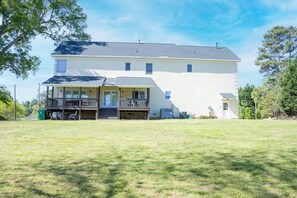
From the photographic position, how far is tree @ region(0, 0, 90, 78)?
1703 centimetres

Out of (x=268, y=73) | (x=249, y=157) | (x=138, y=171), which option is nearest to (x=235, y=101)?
(x=268, y=73)

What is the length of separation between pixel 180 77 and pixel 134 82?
533cm

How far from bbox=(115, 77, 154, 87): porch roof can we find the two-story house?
9 centimetres

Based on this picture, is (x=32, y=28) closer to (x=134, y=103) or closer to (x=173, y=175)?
(x=134, y=103)

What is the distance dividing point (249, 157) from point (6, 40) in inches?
813

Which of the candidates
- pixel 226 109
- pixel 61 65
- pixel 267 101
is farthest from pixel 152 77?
pixel 267 101

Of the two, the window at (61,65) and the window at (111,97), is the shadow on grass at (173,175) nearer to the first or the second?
the window at (111,97)

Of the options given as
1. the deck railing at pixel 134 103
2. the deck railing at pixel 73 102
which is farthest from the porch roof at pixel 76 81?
the deck railing at pixel 134 103

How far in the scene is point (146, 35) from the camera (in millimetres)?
31219

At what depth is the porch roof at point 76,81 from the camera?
22.7 m

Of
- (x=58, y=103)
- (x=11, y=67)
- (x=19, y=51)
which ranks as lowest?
(x=58, y=103)

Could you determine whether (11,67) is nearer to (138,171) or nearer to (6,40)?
(6,40)

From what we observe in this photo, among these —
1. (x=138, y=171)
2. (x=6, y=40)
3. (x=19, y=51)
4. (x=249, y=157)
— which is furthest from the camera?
(x=19, y=51)

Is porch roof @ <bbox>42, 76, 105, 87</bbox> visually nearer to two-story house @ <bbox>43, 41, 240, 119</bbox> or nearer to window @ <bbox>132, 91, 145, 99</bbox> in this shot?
two-story house @ <bbox>43, 41, 240, 119</bbox>
